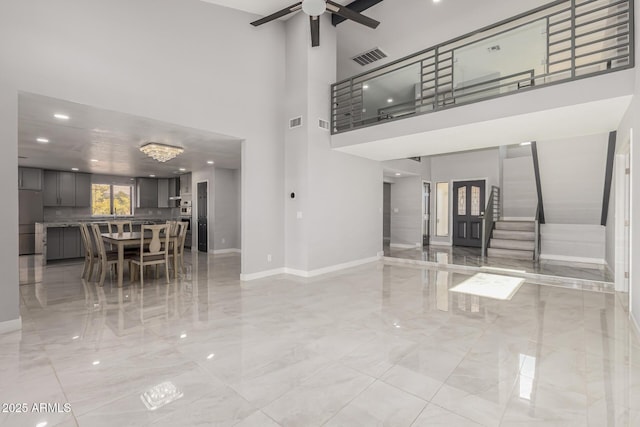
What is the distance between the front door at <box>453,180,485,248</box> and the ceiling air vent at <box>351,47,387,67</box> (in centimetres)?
485

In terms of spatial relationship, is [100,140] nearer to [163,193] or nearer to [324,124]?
[324,124]

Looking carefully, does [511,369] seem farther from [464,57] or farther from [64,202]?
[64,202]

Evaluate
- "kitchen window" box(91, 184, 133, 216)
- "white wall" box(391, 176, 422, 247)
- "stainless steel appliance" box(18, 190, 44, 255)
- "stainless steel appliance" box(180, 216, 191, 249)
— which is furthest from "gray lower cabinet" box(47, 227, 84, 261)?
"white wall" box(391, 176, 422, 247)

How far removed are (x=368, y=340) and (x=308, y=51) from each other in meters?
5.13

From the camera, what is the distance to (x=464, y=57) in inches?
284

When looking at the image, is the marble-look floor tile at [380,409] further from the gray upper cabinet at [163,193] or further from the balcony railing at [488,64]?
A: the gray upper cabinet at [163,193]

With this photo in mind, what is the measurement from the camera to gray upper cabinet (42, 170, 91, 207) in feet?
28.0

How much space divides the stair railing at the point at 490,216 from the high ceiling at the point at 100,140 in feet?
20.6

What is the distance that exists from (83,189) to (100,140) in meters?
5.10

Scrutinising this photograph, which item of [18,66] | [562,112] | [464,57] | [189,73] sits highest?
[464,57]

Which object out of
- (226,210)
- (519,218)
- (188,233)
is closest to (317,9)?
(226,210)

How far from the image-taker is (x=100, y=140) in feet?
17.5

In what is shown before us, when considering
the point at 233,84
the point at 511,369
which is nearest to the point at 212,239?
the point at 233,84

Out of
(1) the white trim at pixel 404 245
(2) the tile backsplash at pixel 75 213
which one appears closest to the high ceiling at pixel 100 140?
(2) the tile backsplash at pixel 75 213
